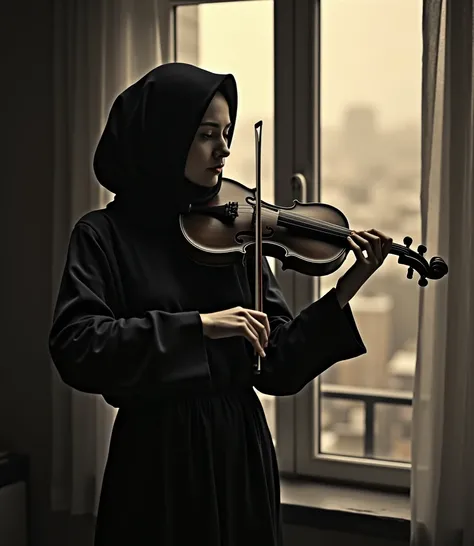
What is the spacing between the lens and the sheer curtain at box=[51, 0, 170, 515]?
2.43 m

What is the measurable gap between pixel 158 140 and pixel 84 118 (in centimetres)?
93

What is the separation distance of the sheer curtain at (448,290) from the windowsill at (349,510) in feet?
0.36

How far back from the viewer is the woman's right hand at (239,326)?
1.50 m

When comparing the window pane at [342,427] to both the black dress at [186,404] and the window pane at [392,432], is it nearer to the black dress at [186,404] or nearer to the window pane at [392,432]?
the window pane at [392,432]

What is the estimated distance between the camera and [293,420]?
248cm

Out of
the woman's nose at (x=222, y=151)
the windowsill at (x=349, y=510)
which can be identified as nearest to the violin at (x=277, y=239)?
the woman's nose at (x=222, y=151)

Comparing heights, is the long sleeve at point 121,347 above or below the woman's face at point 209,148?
below

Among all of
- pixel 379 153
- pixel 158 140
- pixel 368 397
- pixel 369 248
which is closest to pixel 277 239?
pixel 369 248

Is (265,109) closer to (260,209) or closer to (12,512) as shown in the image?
(260,209)

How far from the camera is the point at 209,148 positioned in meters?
1.64

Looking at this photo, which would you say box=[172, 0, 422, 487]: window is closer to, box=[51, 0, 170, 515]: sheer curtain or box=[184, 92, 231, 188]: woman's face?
box=[51, 0, 170, 515]: sheer curtain

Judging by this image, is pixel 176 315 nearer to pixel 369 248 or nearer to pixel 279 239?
pixel 279 239

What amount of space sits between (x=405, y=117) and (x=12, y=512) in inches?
62.2

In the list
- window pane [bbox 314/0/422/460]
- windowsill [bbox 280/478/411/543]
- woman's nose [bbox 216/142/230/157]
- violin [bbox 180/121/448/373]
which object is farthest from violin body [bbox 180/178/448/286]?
windowsill [bbox 280/478/411/543]
